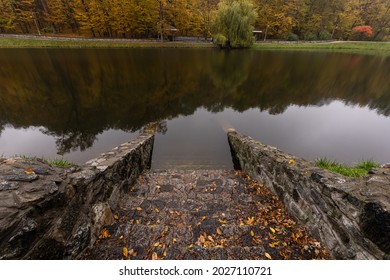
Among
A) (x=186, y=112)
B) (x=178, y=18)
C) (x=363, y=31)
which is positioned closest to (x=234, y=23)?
(x=178, y=18)

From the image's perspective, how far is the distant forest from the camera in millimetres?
39250

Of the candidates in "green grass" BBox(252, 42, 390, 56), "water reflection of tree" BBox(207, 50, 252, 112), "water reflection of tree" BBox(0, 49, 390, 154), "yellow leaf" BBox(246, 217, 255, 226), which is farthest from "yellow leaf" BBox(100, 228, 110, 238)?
"green grass" BBox(252, 42, 390, 56)

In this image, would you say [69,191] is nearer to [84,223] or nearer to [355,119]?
[84,223]

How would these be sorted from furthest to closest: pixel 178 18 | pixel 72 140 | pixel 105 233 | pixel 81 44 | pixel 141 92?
pixel 178 18
pixel 81 44
pixel 141 92
pixel 72 140
pixel 105 233

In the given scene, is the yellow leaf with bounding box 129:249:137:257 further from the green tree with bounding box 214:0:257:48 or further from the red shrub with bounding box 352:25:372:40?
the red shrub with bounding box 352:25:372:40

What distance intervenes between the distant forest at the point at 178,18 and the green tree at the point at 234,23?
173 inches

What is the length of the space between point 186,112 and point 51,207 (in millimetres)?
9380

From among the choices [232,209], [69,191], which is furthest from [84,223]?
[232,209]

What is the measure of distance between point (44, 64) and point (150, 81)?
1245 centimetres

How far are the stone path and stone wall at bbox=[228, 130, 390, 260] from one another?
304 millimetres

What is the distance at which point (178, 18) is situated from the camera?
43.7 meters

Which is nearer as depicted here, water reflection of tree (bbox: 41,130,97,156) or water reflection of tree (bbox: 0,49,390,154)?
water reflection of tree (bbox: 41,130,97,156)

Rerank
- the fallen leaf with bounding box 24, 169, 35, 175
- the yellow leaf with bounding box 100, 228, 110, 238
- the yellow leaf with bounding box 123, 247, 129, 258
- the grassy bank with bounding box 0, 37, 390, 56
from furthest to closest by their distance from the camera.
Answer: the grassy bank with bounding box 0, 37, 390, 56, the yellow leaf with bounding box 100, 228, 110, 238, the yellow leaf with bounding box 123, 247, 129, 258, the fallen leaf with bounding box 24, 169, 35, 175

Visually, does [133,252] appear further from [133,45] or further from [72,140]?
[133,45]
